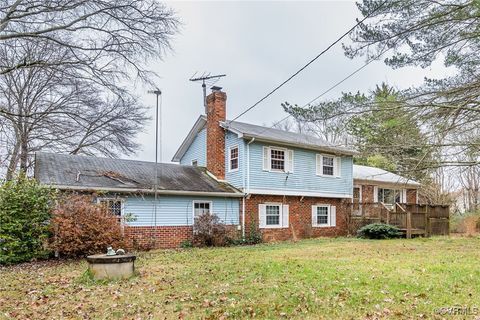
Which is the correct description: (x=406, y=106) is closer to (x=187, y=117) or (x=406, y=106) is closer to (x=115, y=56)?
(x=115, y=56)

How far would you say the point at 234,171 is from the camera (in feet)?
57.3

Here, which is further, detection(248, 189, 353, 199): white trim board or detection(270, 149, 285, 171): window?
detection(270, 149, 285, 171): window

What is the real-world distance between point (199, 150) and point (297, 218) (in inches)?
242

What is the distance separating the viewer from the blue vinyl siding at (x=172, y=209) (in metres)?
14.4

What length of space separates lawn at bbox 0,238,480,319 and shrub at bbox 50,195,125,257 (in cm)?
120

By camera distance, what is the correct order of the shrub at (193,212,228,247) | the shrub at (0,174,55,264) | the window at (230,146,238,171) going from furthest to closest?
1. the window at (230,146,238,171)
2. the shrub at (193,212,228,247)
3. the shrub at (0,174,55,264)

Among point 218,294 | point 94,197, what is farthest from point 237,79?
point 218,294

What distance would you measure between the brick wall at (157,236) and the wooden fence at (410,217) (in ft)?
31.5

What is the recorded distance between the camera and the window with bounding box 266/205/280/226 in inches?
700

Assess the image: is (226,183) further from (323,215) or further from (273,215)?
(323,215)

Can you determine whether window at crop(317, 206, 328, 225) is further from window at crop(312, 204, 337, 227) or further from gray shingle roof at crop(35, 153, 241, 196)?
gray shingle roof at crop(35, 153, 241, 196)

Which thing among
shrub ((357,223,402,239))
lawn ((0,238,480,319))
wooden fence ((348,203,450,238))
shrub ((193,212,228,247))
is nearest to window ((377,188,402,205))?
wooden fence ((348,203,450,238))

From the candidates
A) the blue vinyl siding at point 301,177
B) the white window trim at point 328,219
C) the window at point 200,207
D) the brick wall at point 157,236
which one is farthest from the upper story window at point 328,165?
the brick wall at point 157,236

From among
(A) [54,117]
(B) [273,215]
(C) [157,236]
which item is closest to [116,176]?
(C) [157,236]
